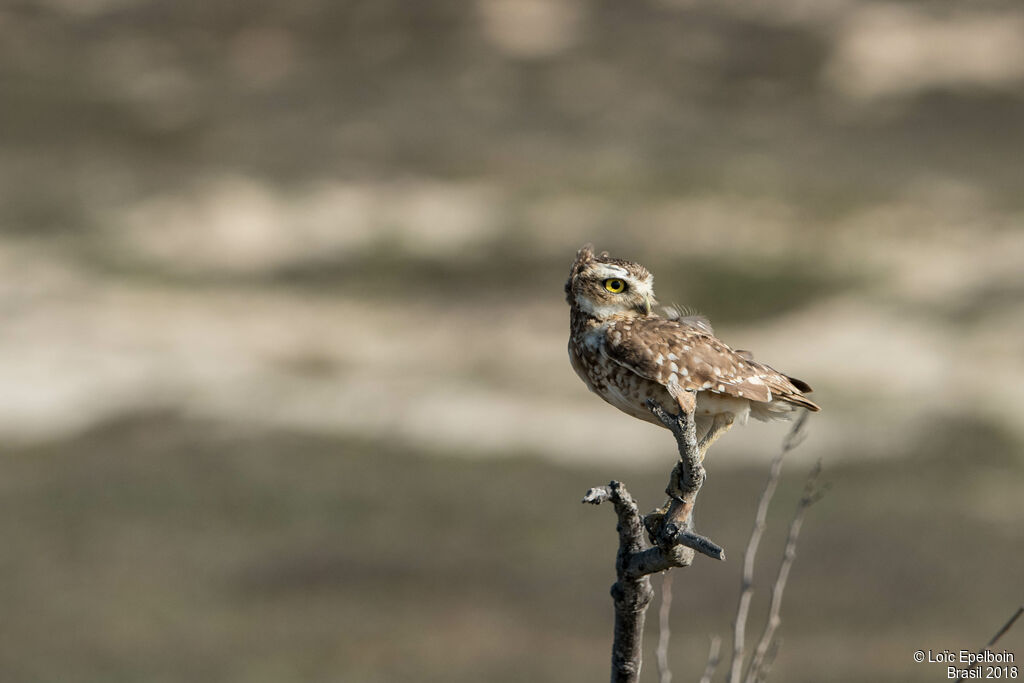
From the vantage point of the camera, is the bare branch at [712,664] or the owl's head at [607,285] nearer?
the owl's head at [607,285]

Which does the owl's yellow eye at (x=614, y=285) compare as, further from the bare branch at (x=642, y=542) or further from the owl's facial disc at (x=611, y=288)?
the bare branch at (x=642, y=542)

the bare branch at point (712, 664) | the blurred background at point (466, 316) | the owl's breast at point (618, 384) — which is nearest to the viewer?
the owl's breast at point (618, 384)

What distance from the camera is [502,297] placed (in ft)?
99.9

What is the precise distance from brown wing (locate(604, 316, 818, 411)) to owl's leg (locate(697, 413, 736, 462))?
17 cm

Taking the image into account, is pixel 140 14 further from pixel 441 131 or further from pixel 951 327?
pixel 951 327

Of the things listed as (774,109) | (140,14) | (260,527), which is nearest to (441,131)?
(774,109)

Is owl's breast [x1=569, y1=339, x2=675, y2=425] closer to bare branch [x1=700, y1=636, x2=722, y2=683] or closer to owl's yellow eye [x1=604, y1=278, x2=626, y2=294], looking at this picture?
owl's yellow eye [x1=604, y1=278, x2=626, y2=294]

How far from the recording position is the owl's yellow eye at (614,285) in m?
3.87

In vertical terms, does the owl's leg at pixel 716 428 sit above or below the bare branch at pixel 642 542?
above

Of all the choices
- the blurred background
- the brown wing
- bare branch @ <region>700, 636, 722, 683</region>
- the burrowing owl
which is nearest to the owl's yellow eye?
the burrowing owl

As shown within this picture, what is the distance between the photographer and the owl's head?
3861 millimetres

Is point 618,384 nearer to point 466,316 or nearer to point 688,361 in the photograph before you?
point 688,361

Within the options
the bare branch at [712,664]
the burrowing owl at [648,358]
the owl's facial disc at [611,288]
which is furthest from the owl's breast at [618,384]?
the bare branch at [712,664]

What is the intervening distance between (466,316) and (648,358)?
85.5 feet
